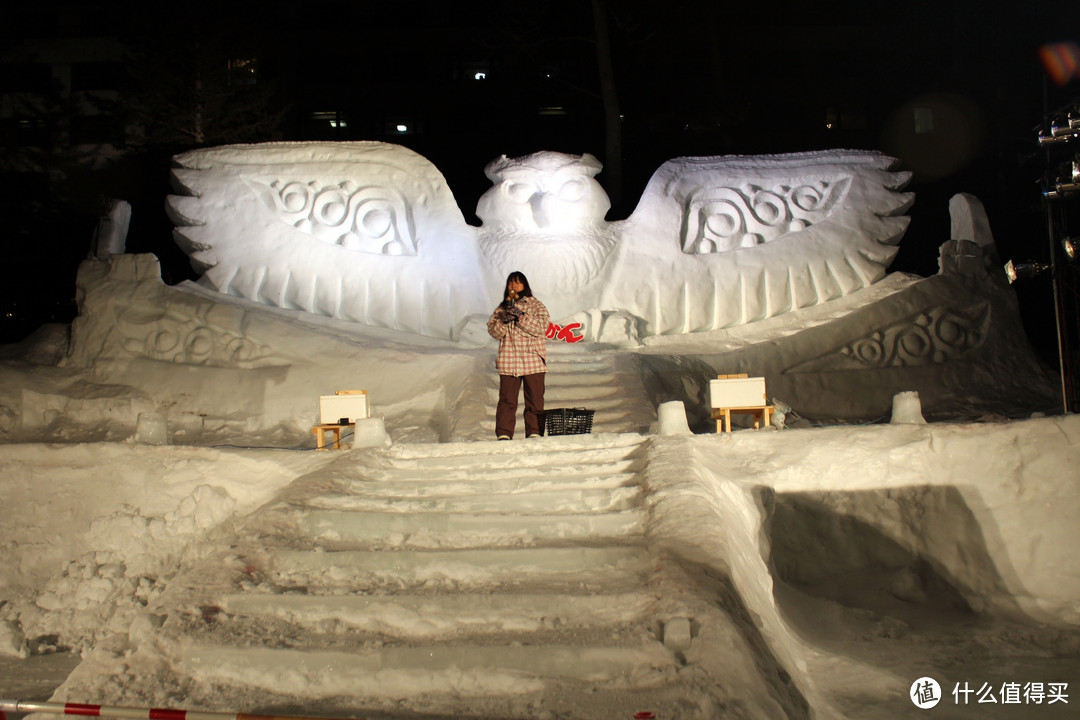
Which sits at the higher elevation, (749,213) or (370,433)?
(749,213)

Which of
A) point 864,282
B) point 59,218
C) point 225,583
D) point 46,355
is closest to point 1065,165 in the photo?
point 864,282

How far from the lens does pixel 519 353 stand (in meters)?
5.84

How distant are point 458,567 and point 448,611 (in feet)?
1.26

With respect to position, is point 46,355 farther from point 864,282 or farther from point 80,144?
point 80,144

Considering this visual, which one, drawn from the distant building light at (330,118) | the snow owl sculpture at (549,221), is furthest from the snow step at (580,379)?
the distant building light at (330,118)

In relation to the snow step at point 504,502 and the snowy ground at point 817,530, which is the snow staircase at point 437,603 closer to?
the snow step at point 504,502

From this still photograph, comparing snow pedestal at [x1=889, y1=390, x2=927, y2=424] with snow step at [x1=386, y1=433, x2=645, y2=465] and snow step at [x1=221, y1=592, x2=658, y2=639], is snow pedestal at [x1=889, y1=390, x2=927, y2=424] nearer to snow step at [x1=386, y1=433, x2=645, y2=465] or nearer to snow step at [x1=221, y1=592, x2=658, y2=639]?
snow step at [x1=386, y1=433, x2=645, y2=465]

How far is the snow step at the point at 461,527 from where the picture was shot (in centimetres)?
401

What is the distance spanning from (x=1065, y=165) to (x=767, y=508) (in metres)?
3.99

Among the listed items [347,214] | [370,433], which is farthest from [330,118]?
[370,433]

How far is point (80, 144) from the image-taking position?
1916 cm

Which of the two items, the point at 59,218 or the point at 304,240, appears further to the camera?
the point at 59,218

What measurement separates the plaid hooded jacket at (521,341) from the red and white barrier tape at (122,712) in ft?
11.4

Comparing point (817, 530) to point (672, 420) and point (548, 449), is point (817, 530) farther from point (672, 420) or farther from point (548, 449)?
point (548, 449)
